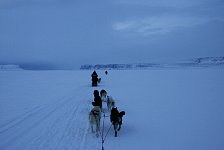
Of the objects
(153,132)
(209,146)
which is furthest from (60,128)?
(209,146)

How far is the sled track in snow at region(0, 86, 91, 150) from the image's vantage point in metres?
6.15

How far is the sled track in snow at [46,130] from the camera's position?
615 cm

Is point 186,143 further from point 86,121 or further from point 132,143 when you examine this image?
point 86,121

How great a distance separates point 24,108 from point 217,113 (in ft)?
27.9

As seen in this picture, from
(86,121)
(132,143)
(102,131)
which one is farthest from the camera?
(86,121)

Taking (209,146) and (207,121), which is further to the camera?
(207,121)

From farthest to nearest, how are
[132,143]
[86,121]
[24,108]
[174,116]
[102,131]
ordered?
1. [24,108]
2. [174,116]
3. [86,121]
4. [102,131]
5. [132,143]

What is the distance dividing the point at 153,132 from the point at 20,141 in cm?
391

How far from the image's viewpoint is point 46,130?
736cm

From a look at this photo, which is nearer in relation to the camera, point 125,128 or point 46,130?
point 46,130

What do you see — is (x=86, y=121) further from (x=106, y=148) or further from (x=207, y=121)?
(x=207, y=121)

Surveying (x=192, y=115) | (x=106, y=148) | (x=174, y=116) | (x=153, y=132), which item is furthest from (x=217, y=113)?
(x=106, y=148)

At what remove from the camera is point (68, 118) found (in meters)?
8.78

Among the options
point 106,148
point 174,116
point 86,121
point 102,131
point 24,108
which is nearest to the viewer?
point 106,148
